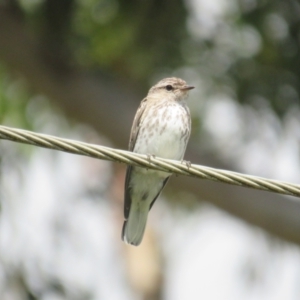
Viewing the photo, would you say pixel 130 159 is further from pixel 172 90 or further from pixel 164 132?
pixel 172 90

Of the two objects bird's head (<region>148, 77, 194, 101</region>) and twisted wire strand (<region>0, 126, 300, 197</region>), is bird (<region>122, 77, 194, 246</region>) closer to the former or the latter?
bird's head (<region>148, 77, 194, 101</region>)

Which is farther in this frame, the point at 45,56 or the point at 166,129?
the point at 45,56

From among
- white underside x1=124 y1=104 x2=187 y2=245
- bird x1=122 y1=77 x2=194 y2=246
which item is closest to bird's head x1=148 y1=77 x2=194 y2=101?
bird x1=122 y1=77 x2=194 y2=246

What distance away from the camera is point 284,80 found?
12.0m

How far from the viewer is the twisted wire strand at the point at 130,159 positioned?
215 inches

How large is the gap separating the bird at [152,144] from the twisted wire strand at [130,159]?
6.43 ft

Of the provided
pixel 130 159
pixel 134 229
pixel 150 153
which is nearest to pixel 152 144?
pixel 150 153

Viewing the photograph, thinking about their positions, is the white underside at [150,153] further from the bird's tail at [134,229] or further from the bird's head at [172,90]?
the bird's head at [172,90]

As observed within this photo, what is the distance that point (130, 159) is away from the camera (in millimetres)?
5715

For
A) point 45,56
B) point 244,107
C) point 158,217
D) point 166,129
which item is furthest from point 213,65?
point 166,129

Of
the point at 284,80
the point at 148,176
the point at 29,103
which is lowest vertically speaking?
the point at 148,176

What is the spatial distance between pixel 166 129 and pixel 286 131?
14.6 feet

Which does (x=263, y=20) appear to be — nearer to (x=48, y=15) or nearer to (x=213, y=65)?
(x=213, y=65)

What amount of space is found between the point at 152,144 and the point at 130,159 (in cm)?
211
